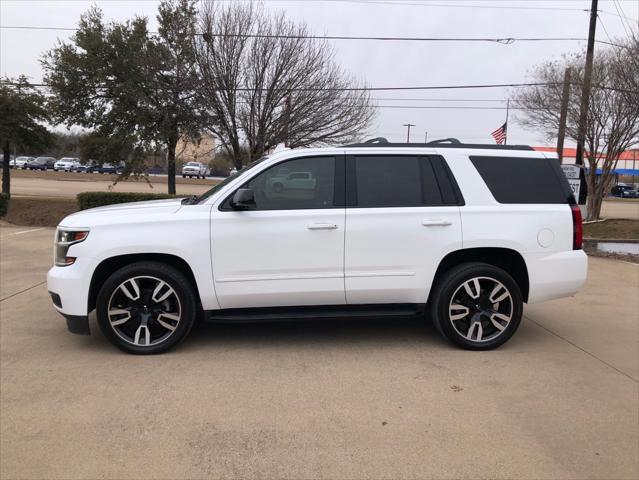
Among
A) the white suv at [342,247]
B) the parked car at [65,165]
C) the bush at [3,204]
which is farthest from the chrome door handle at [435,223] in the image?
the parked car at [65,165]

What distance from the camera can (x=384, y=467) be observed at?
2904mm

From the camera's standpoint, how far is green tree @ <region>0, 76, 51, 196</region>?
1762 centimetres

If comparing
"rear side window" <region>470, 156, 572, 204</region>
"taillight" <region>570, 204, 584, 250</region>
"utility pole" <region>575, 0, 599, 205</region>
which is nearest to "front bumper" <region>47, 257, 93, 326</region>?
"rear side window" <region>470, 156, 572, 204</region>

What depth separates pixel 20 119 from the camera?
17906mm

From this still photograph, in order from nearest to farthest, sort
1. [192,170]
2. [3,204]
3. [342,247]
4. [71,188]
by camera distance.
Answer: [342,247] < [3,204] < [71,188] < [192,170]

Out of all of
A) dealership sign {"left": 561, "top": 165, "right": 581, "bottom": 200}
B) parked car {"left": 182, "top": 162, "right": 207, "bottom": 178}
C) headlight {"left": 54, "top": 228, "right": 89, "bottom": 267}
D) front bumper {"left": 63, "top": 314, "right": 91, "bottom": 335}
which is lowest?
front bumper {"left": 63, "top": 314, "right": 91, "bottom": 335}

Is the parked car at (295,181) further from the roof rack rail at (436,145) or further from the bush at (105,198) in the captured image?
the bush at (105,198)

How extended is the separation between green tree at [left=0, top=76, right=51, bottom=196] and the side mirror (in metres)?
16.1

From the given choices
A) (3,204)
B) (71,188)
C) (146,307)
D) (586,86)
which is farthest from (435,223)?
(71,188)

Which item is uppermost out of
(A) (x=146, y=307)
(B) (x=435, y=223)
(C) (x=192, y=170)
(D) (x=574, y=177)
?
(C) (x=192, y=170)

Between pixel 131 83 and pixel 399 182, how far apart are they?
1554cm

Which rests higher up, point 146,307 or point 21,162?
point 21,162

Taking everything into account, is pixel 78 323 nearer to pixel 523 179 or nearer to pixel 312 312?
pixel 312 312

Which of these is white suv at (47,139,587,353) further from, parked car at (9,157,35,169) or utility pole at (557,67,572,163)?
parked car at (9,157,35,169)
